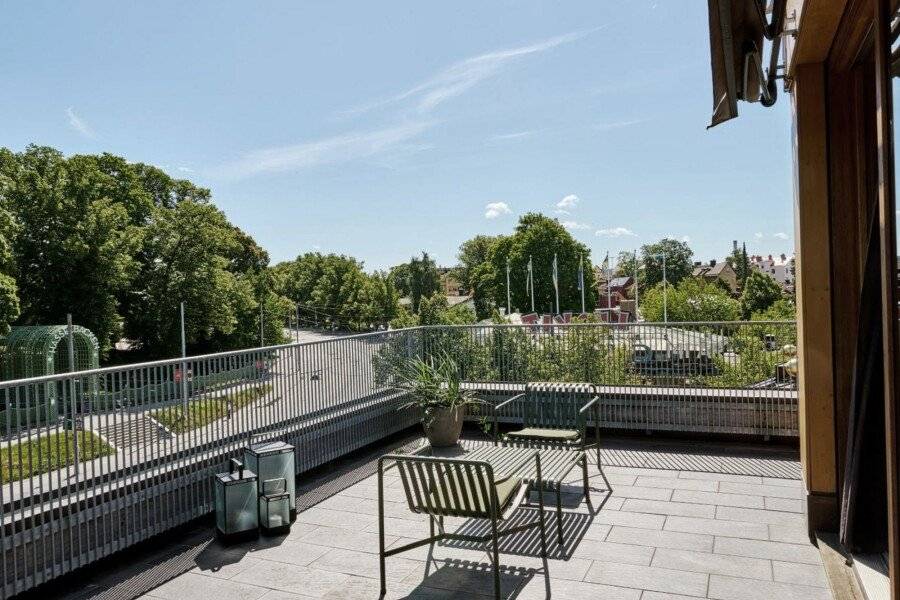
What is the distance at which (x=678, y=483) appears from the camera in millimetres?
5430

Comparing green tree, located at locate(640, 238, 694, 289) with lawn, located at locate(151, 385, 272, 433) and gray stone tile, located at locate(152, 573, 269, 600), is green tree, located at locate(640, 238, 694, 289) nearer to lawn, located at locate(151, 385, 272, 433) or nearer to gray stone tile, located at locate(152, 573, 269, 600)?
lawn, located at locate(151, 385, 272, 433)

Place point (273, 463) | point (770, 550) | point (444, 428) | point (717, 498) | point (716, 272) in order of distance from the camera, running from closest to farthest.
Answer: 1. point (770, 550)
2. point (273, 463)
3. point (717, 498)
4. point (444, 428)
5. point (716, 272)

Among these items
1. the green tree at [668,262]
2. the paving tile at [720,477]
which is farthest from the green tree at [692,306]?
the green tree at [668,262]

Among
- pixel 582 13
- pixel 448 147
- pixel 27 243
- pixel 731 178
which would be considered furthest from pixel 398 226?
pixel 582 13

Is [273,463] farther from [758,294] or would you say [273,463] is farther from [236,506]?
[758,294]

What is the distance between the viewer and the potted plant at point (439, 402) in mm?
6883

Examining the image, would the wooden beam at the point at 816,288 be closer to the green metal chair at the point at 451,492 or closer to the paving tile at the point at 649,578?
the paving tile at the point at 649,578

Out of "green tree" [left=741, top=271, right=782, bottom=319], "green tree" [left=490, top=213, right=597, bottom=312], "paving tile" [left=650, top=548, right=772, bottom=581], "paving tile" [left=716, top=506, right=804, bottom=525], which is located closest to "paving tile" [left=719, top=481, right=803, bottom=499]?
"paving tile" [left=716, top=506, right=804, bottom=525]

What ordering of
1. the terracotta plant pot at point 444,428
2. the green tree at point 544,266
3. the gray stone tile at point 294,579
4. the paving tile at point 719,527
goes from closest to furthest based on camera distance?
1. the gray stone tile at point 294,579
2. the paving tile at point 719,527
3. the terracotta plant pot at point 444,428
4. the green tree at point 544,266

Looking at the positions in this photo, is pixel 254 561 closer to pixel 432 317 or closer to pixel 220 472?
pixel 220 472

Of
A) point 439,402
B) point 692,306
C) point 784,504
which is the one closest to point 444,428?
point 439,402

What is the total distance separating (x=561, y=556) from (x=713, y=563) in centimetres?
92

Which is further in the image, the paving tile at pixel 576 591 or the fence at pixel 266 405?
the fence at pixel 266 405

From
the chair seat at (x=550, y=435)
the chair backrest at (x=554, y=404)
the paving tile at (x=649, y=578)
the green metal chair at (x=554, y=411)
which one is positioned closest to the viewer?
the paving tile at (x=649, y=578)
